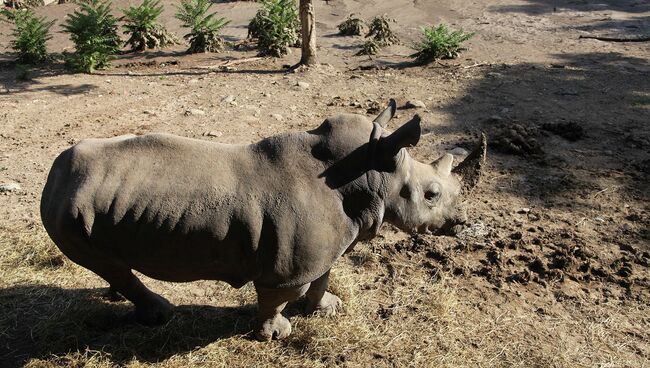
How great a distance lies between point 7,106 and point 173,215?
7.61 metres

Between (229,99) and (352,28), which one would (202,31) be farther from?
(229,99)

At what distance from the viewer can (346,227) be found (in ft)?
12.8

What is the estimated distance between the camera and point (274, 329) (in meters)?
4.52

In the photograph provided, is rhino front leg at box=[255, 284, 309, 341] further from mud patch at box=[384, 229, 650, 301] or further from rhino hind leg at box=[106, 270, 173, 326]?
mud patch at box=[384, 229, 650, 301]

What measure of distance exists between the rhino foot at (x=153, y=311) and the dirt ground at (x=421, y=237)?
83 millimetres

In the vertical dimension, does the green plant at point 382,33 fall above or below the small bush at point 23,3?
below

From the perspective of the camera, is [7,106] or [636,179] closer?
[636,179]

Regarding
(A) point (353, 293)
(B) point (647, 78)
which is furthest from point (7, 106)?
(B) point (647, 78)

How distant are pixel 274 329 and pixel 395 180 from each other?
155 cm

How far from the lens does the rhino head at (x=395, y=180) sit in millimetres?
3795

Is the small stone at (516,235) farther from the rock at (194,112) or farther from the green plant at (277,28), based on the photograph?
the green plant at (277,28)

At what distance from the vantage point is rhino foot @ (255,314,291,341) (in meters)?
4.47

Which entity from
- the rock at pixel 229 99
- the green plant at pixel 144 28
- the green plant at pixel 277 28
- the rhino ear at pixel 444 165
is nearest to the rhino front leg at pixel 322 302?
the rhino ear at pixel 444 165

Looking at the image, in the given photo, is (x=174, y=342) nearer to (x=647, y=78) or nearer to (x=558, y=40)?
(x=647, y=78)
